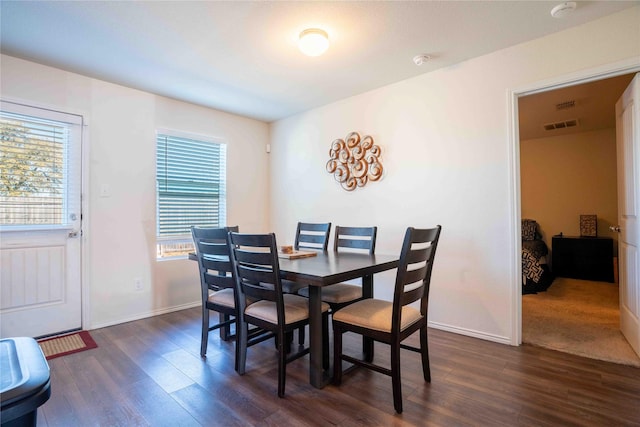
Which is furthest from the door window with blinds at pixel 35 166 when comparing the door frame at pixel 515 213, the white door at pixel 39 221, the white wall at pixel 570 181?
the white wall at pixel 570 181

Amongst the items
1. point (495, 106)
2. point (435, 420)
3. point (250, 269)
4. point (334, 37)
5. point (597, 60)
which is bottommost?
point (435, 420)

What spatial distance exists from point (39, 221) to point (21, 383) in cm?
295

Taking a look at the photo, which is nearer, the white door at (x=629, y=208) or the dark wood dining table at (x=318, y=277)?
the dark wood dining table at (x=318, y=277)

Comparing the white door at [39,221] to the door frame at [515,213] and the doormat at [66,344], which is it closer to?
the doormat at [66,344]

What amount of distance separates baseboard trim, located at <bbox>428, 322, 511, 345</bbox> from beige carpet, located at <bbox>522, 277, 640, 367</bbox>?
167 millimetres

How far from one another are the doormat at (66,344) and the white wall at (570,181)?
6664 mm

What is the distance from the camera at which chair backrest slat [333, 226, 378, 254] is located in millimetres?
2723

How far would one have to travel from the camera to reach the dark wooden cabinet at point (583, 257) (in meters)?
4.87

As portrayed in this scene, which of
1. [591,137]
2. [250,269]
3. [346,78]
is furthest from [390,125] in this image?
[591,137]

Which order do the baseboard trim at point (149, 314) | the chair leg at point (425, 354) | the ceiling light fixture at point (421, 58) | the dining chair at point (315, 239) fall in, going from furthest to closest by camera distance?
the baseboard trim at point (149, 314)
the dining chair at point (315, 239)
the ceiling light fixture at point (421, 58)
the chair leg at point (425, 354)

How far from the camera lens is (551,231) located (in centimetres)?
567

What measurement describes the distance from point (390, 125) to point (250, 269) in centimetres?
217

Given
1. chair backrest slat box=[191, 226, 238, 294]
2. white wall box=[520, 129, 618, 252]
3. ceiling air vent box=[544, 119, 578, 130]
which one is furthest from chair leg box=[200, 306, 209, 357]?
white wall box=[520, 129, 618, 252]

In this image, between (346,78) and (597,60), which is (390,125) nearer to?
(346,78)
